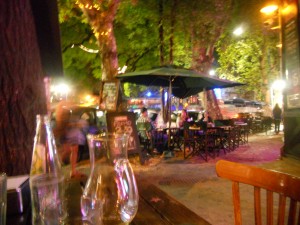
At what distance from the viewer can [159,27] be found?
572 inches

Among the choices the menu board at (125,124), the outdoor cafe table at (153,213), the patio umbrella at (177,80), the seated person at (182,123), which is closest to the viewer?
the outdoor cafe table at (153,213)

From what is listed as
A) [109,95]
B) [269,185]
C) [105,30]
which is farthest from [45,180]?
[105,30]

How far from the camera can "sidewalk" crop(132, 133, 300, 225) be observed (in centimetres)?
500

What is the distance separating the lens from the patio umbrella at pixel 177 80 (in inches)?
368

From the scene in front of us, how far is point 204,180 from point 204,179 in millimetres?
91

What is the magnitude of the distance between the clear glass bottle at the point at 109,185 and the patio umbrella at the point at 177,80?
7.86 m

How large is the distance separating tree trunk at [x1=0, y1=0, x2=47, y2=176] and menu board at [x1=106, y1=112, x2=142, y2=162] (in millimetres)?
6579

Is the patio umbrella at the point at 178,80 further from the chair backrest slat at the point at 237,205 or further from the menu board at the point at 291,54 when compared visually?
the chair backrest slat at the point at 237,205

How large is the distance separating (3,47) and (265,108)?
85.5 feet

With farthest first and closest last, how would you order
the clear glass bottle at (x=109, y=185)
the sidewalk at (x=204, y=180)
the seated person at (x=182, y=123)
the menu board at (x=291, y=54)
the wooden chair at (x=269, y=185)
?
the seated person at (x=182, y=123)
the menu board at (x=291, y=54)
the sidewalk at (x=204, y=180)
the wooden chair at (x=269, y=185)
the clear glass bottle at (x=109, y=185)

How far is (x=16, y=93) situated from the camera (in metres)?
1.78

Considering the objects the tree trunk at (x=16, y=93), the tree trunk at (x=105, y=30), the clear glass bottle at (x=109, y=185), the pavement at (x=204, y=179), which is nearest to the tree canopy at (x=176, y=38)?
the tree trunk at (x=105, y=30)

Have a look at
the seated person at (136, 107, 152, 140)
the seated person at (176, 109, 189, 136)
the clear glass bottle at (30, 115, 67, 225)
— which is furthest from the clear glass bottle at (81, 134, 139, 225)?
the seated person at (136, 107, 152, 140)

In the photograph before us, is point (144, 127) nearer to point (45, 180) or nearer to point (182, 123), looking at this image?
point (182, 123)
